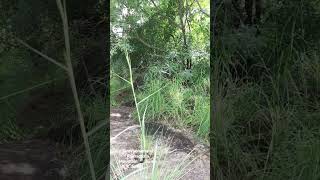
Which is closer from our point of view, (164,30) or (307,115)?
(307,115)

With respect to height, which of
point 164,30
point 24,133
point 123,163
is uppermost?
point 164,30

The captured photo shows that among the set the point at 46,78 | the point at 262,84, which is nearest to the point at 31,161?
the point at 46,78

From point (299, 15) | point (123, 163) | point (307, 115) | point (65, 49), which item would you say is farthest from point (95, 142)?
point (299, 15)

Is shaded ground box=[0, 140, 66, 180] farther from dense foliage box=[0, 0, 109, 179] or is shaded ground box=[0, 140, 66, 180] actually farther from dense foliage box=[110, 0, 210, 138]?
dense foliage box=[110, 0, 210, 138]

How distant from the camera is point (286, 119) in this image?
4.65 ft

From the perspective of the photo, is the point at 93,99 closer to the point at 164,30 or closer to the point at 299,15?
the point at 164,30

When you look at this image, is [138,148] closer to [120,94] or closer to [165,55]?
[120,94]

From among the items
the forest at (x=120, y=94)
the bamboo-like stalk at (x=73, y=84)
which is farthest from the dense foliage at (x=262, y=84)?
the bamboo-like stalk at (x=73, y=84)

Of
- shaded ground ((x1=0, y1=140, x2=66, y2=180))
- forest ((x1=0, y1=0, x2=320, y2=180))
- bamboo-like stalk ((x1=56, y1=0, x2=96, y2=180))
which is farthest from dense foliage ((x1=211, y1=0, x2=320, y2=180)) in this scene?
shaded ground ((x1=0, y1=140, x2=66, y2=180))

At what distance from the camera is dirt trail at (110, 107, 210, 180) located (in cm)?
149

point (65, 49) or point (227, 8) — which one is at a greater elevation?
point (227, 8)

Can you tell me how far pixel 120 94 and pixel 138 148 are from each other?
0.22 m

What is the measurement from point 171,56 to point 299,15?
494 millimetres

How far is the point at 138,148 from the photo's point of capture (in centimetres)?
150
